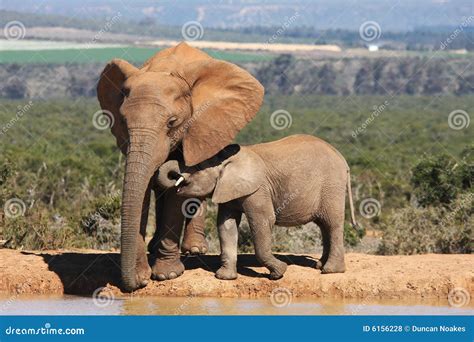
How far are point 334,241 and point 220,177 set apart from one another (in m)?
1.80

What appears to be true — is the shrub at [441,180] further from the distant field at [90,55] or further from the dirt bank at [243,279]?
the distant field at [90,55]

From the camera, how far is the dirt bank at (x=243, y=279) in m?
15.1

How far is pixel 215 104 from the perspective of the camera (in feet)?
49.1

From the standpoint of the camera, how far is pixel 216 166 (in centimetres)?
1499

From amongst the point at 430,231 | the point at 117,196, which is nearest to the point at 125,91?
the point at 117,196

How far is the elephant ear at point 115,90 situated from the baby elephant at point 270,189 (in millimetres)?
1001

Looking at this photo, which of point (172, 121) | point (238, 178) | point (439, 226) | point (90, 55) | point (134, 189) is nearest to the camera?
point (134, 189)

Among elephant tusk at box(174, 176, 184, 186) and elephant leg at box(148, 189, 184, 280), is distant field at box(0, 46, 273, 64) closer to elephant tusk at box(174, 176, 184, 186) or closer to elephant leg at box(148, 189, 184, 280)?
elephant leg at box(148, 189, 184, 280)

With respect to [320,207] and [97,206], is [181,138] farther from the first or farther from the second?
[97,206]

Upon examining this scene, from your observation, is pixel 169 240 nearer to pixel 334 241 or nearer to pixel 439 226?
pixel 334 241

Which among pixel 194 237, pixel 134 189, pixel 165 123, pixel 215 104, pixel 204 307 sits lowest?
pixel 204 307

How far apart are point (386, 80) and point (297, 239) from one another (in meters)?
102

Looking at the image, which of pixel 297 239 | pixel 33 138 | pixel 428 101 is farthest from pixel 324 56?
pixel 297 239

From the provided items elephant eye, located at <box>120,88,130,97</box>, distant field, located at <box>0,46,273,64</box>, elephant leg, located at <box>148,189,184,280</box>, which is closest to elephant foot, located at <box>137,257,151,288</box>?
elephant leg, located at <box>148,189,184,280</box>
